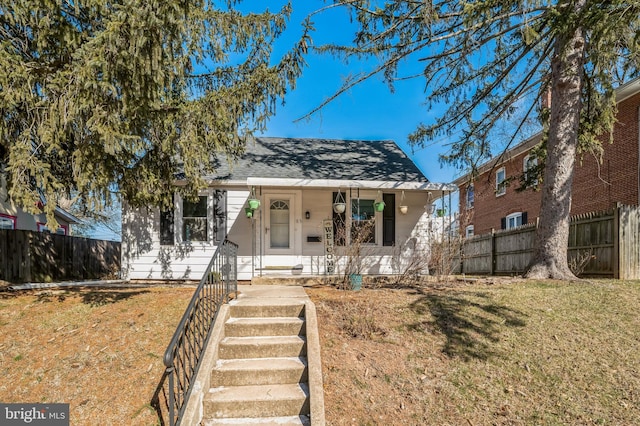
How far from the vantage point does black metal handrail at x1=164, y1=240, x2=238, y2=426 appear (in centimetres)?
299

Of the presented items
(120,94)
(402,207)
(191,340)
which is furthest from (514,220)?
(120,94)

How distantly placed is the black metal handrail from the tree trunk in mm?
6371

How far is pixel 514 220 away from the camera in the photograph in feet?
55.3

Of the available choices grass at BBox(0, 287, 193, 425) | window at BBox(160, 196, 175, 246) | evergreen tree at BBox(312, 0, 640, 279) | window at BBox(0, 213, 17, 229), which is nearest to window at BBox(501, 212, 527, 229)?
evergreen tree at BBox(312, 0, 640, 279)

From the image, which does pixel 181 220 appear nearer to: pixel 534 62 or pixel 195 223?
pixel 195 223

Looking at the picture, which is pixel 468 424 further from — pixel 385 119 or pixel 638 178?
pixel 638 178

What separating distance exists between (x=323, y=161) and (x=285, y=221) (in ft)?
7.69

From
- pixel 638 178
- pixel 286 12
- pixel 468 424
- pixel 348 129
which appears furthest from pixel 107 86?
pixel 638 178

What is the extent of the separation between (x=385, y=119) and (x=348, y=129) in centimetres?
139

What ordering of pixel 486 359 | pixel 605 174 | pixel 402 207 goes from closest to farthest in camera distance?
1. pixel 486 359
2. pixel 402 207
3. pixel 605 174

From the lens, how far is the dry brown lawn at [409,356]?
11.2ft

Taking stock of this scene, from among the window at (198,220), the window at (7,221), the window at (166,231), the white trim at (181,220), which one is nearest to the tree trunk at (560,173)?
the window at (198,220)

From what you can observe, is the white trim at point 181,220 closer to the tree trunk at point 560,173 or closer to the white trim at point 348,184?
the white trim at point 348,184

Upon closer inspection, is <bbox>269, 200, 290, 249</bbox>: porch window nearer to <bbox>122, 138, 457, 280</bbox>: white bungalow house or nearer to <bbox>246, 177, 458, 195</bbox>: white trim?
<bbox>122, 138, 457, 280</bbox>: white bungalow house
